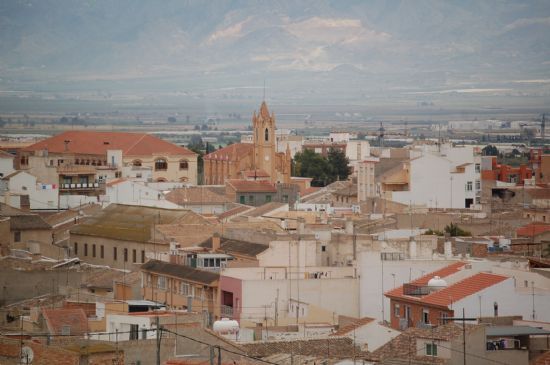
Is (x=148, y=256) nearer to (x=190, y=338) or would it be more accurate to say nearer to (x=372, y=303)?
(x=372, y=303)

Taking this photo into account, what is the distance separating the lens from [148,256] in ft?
117

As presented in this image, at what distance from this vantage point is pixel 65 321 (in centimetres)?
2264

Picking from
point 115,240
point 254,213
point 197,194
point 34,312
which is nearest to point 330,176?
point 197,194

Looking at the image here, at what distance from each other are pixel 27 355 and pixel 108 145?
74.7 m

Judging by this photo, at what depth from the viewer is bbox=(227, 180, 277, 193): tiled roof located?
6550 centimetres

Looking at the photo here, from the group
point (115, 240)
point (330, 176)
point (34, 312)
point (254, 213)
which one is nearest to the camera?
point (34, 312)

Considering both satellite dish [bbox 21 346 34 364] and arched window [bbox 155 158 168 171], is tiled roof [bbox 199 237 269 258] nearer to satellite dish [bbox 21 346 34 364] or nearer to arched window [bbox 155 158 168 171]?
satellite dish [bbox 21 346 34 364]

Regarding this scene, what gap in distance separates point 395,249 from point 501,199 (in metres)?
28.8

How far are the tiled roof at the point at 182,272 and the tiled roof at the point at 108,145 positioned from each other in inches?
2140

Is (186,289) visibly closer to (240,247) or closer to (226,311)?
(226,311)

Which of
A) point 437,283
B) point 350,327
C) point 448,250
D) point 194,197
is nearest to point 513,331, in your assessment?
point 350,327

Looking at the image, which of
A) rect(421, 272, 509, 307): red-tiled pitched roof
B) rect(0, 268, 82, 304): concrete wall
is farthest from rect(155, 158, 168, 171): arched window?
rect(421, 272, 509, 307): red-tiled pitched roof

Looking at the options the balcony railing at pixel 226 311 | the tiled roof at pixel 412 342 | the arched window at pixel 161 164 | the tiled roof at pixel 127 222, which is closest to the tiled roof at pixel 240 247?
the balcony railing at pixel 226 311

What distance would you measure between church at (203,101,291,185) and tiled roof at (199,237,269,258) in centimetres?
5178
